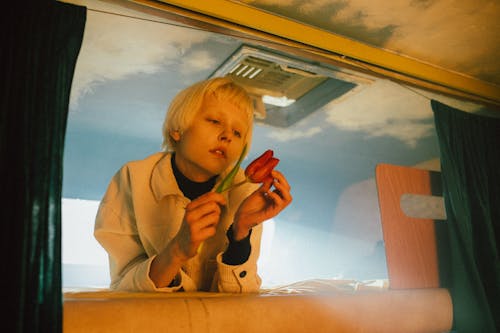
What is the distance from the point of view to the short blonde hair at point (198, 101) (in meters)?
1.33

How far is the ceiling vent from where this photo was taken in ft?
5.50

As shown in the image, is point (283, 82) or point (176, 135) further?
point (283, 82)

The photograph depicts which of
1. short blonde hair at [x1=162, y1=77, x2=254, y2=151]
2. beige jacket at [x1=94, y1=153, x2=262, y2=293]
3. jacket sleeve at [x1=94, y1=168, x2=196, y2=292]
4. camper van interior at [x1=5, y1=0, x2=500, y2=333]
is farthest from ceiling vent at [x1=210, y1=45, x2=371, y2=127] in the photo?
jacket sleeve at [x1=94, y1=168, x2=196, y2=292]

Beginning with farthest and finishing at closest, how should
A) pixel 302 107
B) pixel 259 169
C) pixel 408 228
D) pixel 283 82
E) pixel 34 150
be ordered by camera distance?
1. pixel 302 107
2. pixel 283 82
3. pixel 408 228
4. pixel 259 169
5. pixel 34 150

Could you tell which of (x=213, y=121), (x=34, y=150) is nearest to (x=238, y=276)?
(x=213, y=121)

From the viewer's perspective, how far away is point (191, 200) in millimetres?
1341

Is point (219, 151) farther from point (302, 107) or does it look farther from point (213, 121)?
point (302, 107)

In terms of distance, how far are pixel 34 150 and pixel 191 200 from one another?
0.52 m

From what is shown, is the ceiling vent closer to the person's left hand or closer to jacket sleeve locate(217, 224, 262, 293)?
the person's left hand

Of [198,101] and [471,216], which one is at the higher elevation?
[198,101]

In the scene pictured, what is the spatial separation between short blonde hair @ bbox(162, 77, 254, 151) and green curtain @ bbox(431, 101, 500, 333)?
2.98ft

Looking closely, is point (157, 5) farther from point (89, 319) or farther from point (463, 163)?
point (463, 163)

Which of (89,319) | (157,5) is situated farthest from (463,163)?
(89,319)

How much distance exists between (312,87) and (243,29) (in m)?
0.69
